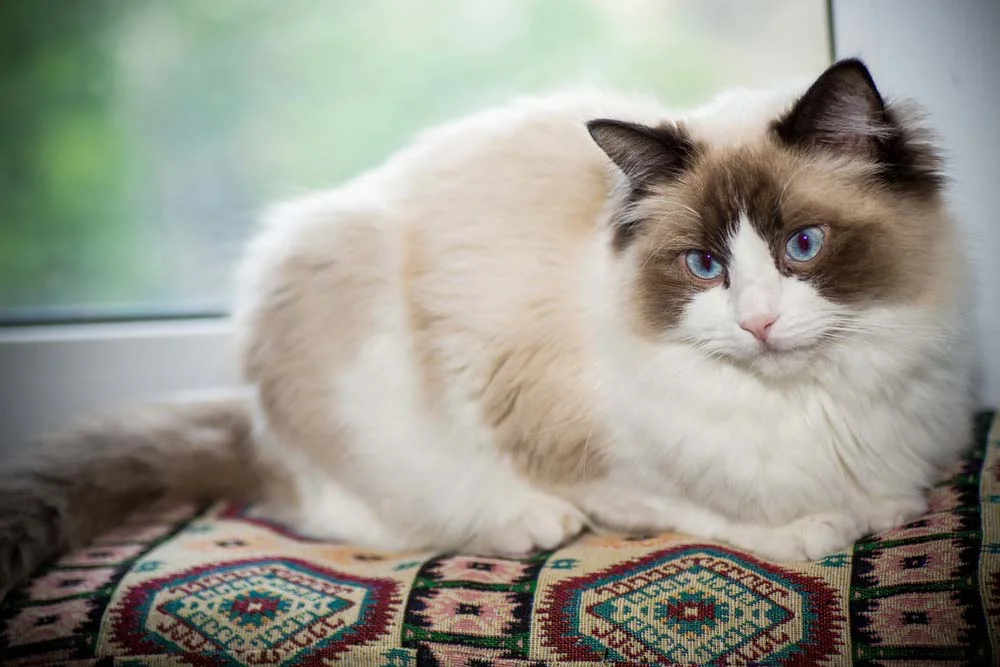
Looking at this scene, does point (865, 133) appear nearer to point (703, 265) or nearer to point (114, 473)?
point (703, 265)

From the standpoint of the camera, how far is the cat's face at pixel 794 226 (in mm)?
1048

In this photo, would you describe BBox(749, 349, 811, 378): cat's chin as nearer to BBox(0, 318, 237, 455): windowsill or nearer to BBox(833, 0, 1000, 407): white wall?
BBox(833, 0, 1000, 407): white wall

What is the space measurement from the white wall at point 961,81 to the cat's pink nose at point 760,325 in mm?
474

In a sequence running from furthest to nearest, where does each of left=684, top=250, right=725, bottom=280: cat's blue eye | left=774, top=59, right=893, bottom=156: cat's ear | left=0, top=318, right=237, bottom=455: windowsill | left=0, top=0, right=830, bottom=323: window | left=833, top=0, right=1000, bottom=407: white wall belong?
left=0, top=318, right=237, bottom=455: windowsill
left=0, top=0, right=830, bottom=323: window
left=833, top=0, right=1000, bottom=407: white wall
left=684, top=250, right=725, bottom=280: cat's blue eye
left=774, top=59, right=893, bottom=156: cat's ear

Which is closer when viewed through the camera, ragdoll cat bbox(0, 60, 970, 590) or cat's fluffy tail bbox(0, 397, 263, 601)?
ragdoll cat bbox(0, 60, 970, 590)

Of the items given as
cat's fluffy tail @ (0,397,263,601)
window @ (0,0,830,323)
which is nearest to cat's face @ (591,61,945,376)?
window @ (0,0,830,323)

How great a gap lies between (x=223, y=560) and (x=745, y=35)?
1415mm

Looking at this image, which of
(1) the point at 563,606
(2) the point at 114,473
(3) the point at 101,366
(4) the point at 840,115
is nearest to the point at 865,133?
(4) the point at 840,115

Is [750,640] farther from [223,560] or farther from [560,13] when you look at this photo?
[560,13]

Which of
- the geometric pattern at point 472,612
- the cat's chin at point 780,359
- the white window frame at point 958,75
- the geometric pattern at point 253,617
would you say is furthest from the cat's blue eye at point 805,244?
the geometric pattern at point 253,617

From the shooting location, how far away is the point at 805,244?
1067 millimetres

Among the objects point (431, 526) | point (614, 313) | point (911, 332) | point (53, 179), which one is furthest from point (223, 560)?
point (53, 179)

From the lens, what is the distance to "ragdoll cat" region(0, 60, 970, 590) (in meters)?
1.09

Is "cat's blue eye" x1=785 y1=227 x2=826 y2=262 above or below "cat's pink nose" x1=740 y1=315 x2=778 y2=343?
above
